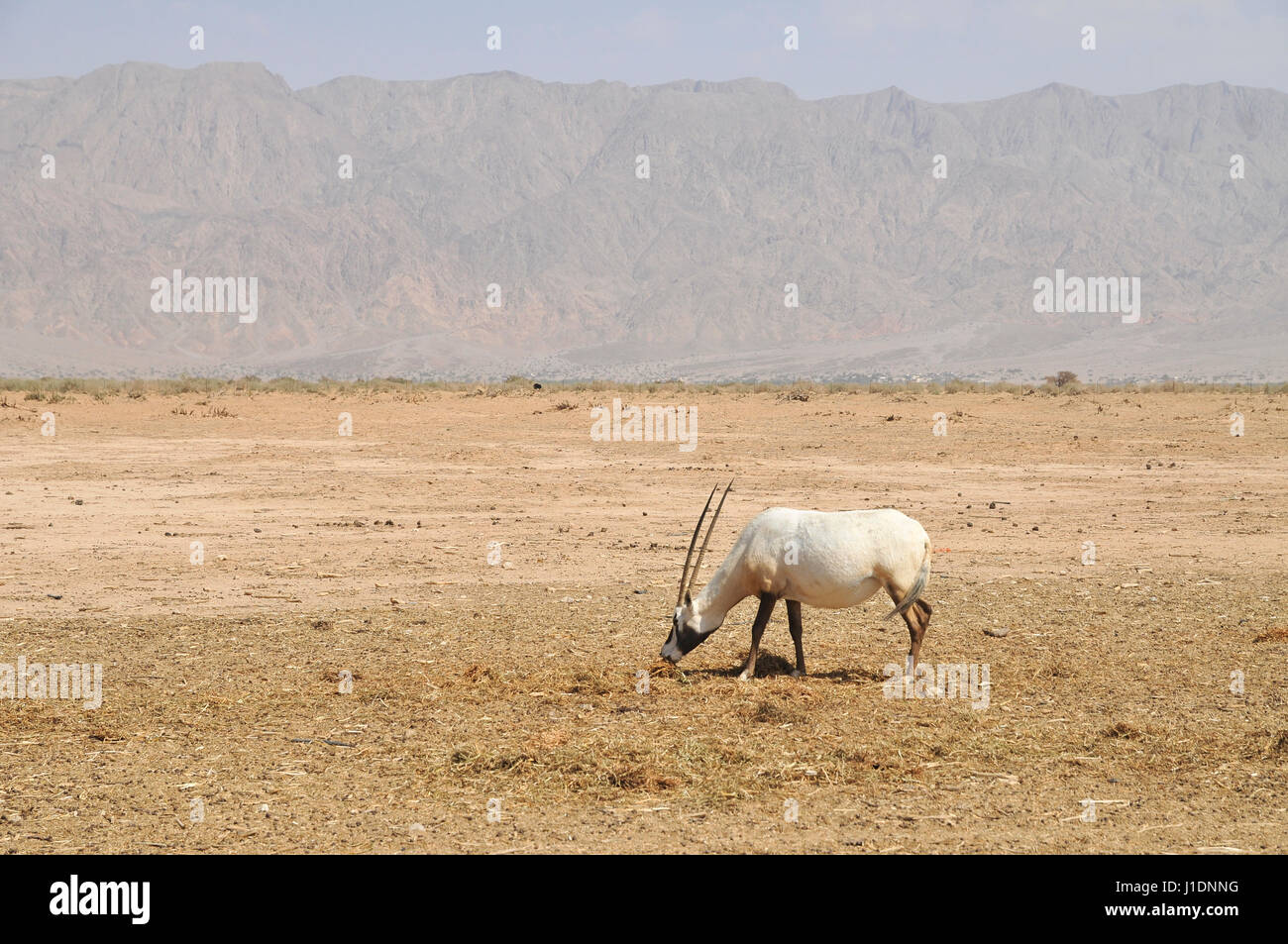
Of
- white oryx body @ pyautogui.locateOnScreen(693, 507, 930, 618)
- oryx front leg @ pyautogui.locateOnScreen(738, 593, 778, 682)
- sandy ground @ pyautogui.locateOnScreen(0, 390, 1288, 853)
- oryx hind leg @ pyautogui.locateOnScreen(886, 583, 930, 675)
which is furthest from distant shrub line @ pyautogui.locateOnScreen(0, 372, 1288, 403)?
oryx front leg @ pyautogui.locateOnScreen(738, 593, 778, 682)

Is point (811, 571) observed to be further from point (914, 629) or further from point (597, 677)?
point (597, 677)

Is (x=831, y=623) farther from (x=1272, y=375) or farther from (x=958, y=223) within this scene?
(x=958, y=223)

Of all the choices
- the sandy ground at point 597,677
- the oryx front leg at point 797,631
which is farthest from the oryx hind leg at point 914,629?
the oryx front leg at point 797,631

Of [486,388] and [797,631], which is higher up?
[486,388]

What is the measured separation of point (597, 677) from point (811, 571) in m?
1.71

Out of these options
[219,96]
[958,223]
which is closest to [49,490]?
[958,223]

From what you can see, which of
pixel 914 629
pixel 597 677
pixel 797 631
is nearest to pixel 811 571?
pixel 797 631

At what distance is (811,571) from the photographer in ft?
30.5

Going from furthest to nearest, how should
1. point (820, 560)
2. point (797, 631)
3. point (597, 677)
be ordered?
point (797, 631), point (597, 677), point (820, 560)

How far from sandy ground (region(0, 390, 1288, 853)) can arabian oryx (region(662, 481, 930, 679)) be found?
17.1 inches

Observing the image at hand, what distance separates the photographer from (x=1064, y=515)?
18875 mm

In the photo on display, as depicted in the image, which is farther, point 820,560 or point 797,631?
point 797,631

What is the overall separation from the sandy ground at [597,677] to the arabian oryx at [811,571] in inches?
17.1

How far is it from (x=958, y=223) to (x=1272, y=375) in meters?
62.7
